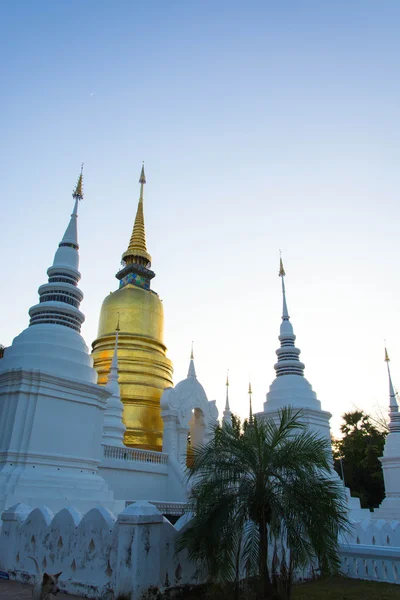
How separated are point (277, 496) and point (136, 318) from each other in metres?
21.7

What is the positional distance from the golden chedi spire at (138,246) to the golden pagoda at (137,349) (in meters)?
0.07

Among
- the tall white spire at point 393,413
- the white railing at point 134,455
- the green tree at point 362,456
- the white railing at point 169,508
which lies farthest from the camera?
the green tree at point 362,456

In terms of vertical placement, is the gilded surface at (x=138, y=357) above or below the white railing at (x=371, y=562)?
above

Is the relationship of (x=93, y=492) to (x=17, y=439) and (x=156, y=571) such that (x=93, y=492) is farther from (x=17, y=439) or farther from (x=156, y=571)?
(x=156, y=571)

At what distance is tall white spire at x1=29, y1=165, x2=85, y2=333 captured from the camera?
16.0 meters

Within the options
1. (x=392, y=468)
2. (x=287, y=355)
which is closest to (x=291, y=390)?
(x=287, y=355)

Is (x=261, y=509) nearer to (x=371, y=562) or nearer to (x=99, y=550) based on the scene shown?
(x=99, y=550)

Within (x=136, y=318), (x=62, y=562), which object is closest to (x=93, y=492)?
(x=62, y=562)

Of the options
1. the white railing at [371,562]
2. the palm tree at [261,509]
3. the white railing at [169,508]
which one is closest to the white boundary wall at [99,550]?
the palm tree at [261,509]

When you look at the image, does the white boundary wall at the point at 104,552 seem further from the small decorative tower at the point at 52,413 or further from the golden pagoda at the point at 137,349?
the golden pagoda at the point at 137,349

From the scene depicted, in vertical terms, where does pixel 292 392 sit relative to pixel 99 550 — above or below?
above

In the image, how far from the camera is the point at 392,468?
84.8ft

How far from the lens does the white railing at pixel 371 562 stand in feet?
31.8

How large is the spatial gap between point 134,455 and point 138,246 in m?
16.9
